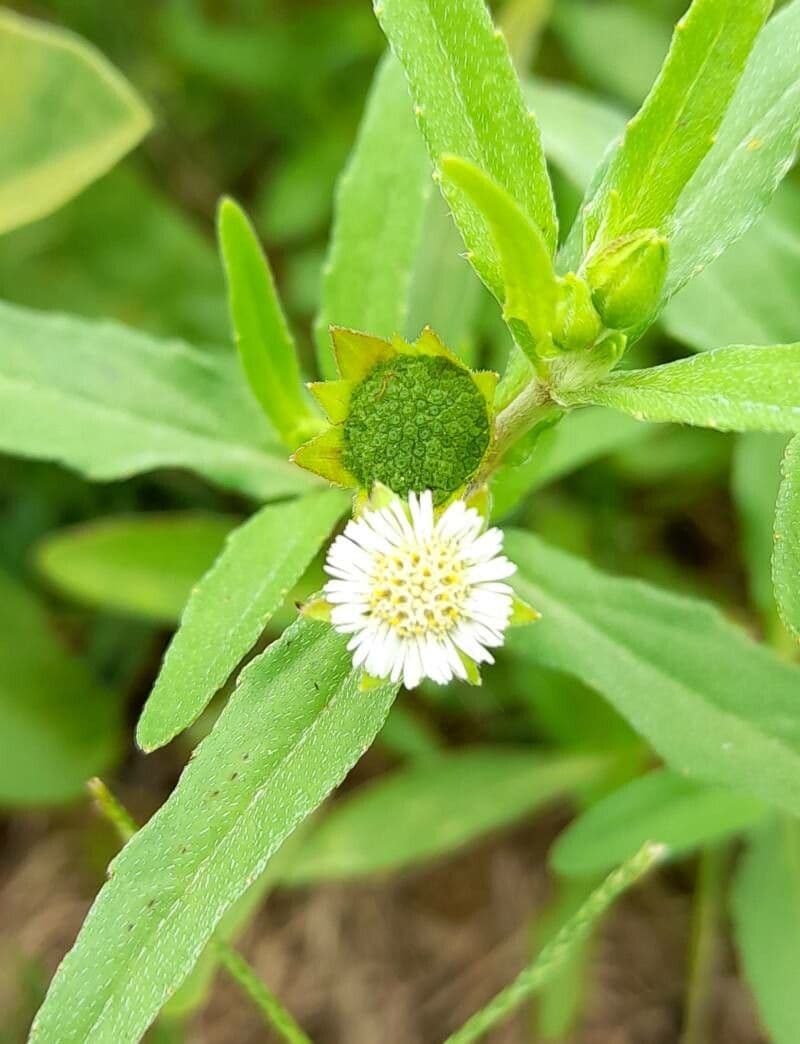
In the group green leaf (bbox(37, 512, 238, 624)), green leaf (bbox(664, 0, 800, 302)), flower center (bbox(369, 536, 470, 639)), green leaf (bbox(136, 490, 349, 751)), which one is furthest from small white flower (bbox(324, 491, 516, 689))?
green leaf (bbox(37, 512, 238, 624))

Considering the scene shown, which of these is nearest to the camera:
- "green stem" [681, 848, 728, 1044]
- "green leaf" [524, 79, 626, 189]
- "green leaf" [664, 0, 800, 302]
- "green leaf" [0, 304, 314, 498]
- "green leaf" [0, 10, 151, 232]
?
"green leaf" [664, 0, 800, 302]

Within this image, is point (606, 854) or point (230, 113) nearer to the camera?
point (606, 854)

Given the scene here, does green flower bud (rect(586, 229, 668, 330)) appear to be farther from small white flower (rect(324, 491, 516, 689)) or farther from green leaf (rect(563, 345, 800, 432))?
small white flower (rect(324, 491, 516, 689))

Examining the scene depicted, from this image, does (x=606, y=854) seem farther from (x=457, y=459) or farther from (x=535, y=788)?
(x=457, y=459)

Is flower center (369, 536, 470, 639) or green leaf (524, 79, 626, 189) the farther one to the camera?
green leaf (524, 79, 626, 189)

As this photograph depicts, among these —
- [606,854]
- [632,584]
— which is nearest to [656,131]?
[632,584]
